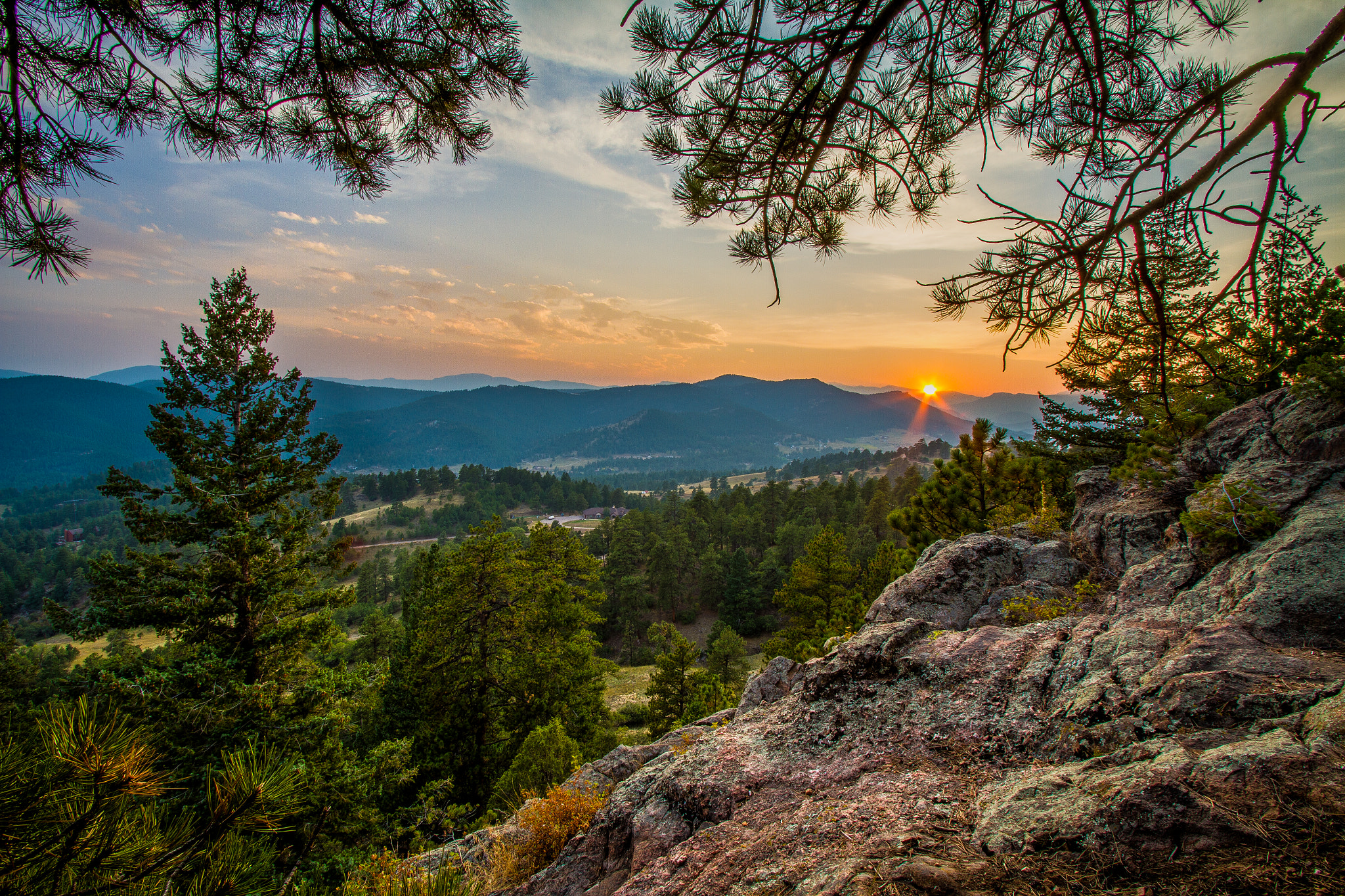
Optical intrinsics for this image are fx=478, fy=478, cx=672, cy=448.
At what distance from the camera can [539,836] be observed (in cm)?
534

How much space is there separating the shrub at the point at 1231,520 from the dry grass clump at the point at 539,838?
704cm

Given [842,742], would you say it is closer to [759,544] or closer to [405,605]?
[405,605]

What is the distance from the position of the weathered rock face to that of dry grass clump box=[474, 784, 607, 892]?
456 millimetres

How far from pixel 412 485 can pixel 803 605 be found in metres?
150

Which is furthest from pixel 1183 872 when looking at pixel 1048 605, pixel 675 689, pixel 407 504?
pixel 407 504

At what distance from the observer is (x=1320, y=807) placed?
1835 mm

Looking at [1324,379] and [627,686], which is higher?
[1324,379]

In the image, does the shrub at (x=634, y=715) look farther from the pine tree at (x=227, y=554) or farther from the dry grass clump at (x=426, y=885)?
the dry grass clump at (x=426, y=885)

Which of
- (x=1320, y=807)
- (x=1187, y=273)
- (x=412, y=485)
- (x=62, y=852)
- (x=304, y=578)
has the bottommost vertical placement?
→ (x=412, y=485)

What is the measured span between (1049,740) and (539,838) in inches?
202

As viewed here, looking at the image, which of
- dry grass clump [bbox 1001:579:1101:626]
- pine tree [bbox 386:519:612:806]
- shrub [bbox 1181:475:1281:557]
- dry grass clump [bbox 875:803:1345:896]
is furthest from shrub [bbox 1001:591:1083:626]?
pine tree [bbox 386:519:612:806]

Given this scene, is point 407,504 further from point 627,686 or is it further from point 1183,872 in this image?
point 1183,872

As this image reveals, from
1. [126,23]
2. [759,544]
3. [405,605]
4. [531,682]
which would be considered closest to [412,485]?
[759,544]

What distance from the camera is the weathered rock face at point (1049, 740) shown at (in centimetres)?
219
